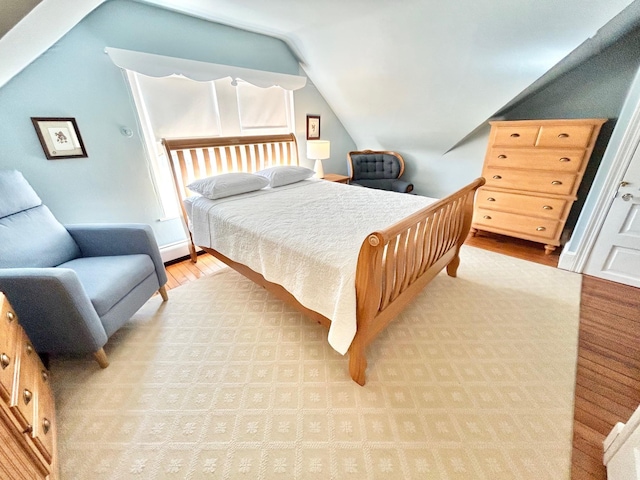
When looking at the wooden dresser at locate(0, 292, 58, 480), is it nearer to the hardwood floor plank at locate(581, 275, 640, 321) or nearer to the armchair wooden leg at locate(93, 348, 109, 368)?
the armchair wooden leg at locate(93, 348, 109, 368)

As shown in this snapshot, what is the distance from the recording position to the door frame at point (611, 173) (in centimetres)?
201

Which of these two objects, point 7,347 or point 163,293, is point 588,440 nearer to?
point 7,347

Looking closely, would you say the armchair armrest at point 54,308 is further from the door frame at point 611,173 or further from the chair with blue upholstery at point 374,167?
the door frame at point 611,173

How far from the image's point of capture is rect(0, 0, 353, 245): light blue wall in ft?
6.07

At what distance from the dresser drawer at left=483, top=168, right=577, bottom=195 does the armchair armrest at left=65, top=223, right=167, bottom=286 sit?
3539mm

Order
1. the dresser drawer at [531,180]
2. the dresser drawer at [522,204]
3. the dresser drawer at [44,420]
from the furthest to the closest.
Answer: the dresser drawer at [522,204]
the dresser drawer at [531,180]
the dresser drawer at [44,420]

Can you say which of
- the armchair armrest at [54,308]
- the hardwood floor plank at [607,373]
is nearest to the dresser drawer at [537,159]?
Answer: the hardwood floor plank at [607,373]

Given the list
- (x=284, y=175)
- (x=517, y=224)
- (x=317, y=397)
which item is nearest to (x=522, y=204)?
(x=517, y=224)

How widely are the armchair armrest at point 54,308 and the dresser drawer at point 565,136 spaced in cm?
395

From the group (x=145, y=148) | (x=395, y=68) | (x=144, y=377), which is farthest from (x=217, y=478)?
(x=395, y=68)

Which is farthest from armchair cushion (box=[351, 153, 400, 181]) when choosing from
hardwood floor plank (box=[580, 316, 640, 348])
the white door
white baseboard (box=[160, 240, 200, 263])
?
hardwood floor plank (box=[580, 316, 640, 348])

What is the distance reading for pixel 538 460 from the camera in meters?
1.13

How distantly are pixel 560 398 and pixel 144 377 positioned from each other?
7.70 feet

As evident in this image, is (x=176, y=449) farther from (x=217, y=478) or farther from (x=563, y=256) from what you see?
(x=563, y=256)
